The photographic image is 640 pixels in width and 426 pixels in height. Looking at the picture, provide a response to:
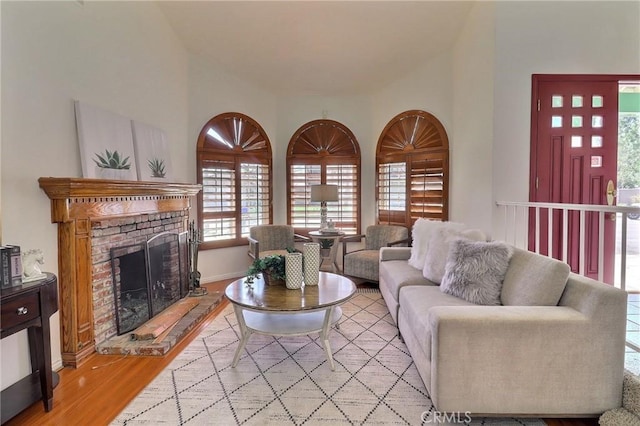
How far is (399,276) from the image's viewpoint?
3.30 metres

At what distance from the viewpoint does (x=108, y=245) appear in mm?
2961

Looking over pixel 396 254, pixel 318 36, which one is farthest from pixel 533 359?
pixel 318 36

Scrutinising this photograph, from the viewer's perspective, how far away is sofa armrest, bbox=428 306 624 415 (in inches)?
73.1

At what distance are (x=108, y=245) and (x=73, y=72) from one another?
141 cm

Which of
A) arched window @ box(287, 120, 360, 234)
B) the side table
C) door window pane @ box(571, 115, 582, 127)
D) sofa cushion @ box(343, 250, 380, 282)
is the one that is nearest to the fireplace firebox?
the side table

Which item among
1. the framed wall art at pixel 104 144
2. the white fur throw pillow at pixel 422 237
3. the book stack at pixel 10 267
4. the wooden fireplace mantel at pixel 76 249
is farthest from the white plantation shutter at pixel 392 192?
the book stack at pixel 10 267

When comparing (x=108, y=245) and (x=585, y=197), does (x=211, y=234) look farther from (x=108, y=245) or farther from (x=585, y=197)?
(x=585, y=197)

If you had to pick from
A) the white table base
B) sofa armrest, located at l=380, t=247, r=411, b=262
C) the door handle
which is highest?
the door handle

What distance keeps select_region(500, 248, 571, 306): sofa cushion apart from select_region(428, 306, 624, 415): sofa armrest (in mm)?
197

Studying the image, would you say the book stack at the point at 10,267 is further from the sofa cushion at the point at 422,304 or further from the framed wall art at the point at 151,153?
the sofa cushion at the point at 422,304

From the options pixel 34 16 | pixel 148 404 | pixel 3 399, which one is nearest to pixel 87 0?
pixel 34 16

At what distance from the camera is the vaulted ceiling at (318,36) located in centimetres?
398

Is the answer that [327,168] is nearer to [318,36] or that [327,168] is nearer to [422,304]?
[318,36]

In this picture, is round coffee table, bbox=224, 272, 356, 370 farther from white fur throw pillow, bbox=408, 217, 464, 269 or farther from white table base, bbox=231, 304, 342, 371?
white fur throw pillow, bbox=408, 217, 464, 269
